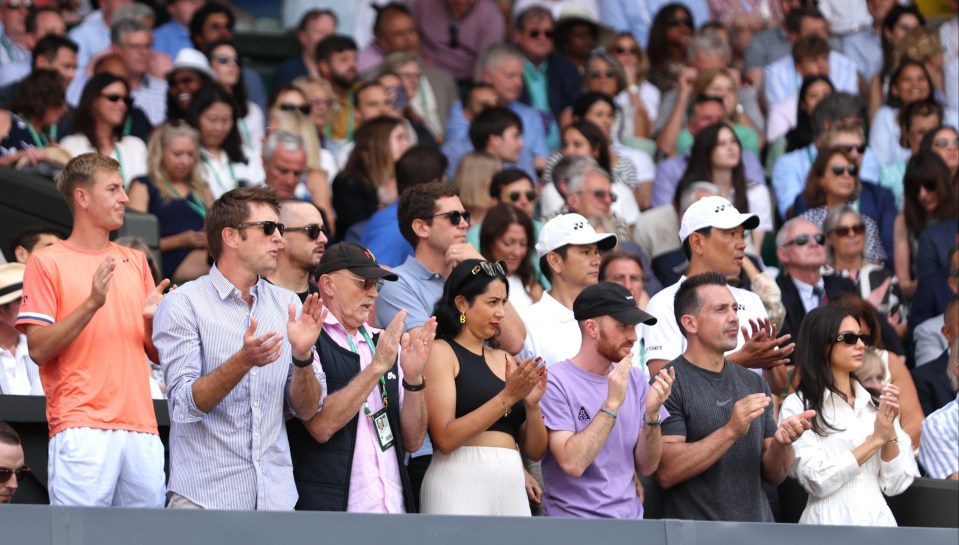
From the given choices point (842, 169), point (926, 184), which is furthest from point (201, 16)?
point (926, 184)

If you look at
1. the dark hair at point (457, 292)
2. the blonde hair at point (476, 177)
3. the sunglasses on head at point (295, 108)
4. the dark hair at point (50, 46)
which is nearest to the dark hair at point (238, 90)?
the sunglasses on head at point (295, 108)

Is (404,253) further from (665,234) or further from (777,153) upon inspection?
(777,153)

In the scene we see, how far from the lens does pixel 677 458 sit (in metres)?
7.42

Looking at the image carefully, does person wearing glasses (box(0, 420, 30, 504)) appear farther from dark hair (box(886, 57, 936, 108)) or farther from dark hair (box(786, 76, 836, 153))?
dark hair (box(886, 57, 936, 108))

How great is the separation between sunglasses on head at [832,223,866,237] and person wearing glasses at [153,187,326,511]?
16.7 feet

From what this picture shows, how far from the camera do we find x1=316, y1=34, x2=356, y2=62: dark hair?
44.2ft

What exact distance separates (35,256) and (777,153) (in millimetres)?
7874

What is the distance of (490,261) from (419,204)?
2.47 feet

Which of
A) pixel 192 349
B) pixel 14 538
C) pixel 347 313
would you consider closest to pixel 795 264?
pixel 347 313

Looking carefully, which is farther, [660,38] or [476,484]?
[660,38]

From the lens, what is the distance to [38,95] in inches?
439

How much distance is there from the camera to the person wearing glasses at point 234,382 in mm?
6527

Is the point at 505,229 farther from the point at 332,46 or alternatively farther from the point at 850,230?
the point at 332,46

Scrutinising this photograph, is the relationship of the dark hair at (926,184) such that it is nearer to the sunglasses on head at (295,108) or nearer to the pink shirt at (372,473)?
the sunglasses on head at (295,108)
